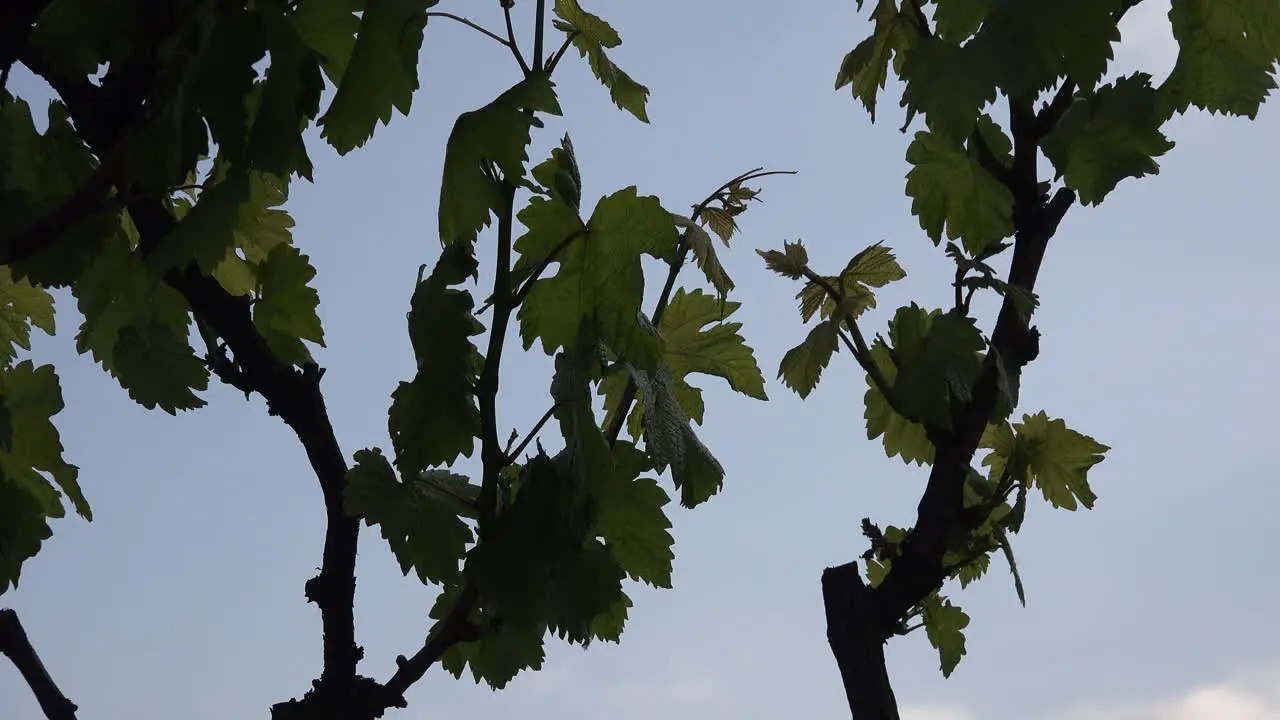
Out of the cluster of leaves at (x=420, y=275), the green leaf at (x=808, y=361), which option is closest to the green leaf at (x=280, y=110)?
the cluster of leaves at (x=420, y=275)

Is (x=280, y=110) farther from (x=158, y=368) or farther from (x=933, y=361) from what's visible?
(x=933, y=361)

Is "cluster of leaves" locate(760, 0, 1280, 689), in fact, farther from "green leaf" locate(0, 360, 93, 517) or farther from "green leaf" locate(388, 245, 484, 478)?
"green leaf" locate(0, 360, 93, 517)

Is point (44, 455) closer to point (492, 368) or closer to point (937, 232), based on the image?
point (492, 368)

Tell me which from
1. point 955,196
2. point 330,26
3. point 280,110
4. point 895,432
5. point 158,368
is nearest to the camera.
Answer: point 280,110

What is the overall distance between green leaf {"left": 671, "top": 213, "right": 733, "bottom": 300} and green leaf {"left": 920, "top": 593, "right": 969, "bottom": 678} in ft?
2.99

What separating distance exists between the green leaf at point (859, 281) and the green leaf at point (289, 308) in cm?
81

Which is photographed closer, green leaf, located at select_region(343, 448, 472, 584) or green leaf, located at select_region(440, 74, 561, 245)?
green leaf, located at select_region(440, 74, 561, 245)

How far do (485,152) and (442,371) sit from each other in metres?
0.26

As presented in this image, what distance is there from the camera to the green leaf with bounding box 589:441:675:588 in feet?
5.30

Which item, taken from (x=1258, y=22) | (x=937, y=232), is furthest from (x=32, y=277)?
(x=1258, y=22)

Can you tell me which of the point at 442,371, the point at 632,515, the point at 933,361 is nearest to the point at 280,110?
the point at 442,371

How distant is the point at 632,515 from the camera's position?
5.37 feet

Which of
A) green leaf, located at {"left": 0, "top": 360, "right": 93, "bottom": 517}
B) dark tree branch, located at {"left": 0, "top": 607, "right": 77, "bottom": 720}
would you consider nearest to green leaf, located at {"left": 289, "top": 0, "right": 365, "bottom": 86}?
green leaf, located at {"left": 0, "top": 360, "right": 93, "bottom": 517}

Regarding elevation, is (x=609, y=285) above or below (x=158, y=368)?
below
